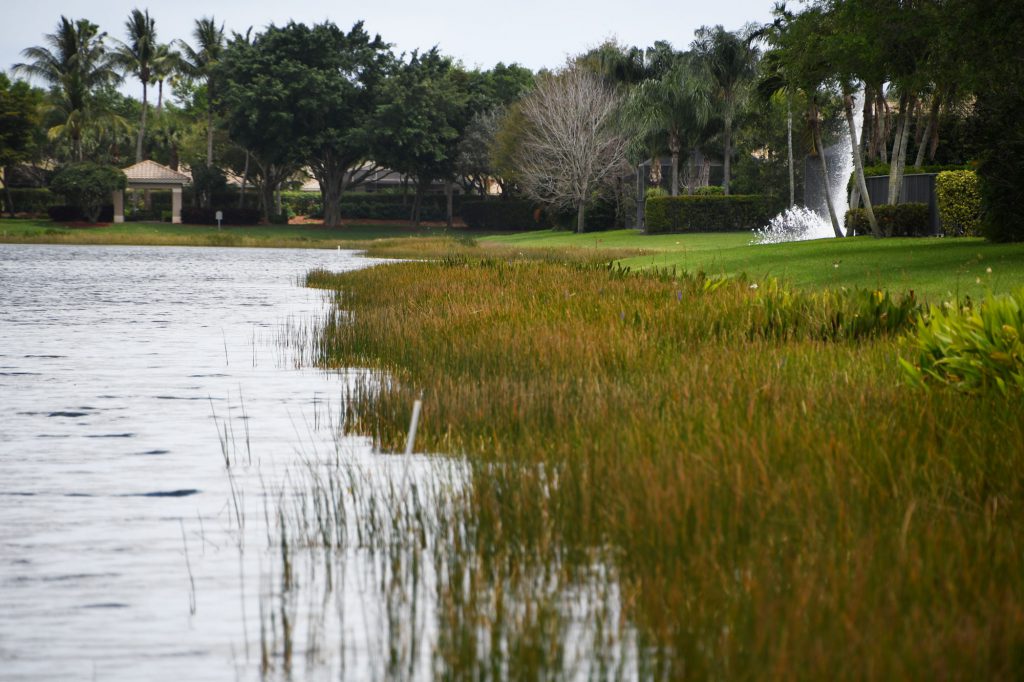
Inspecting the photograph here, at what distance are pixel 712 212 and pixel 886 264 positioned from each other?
34.3 m

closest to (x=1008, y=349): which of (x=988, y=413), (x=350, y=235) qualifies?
(x=988, y=413)

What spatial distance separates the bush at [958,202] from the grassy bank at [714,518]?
18.8m

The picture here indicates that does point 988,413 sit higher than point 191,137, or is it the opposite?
point 191,137

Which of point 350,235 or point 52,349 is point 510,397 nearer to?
point 52,349

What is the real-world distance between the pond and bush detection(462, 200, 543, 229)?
6208 centimetres

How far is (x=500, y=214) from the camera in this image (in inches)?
3199

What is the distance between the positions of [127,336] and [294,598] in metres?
12.0

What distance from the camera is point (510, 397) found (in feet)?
28.2

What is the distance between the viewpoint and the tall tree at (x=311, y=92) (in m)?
75.2

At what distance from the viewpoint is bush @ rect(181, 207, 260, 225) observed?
78.6 meters

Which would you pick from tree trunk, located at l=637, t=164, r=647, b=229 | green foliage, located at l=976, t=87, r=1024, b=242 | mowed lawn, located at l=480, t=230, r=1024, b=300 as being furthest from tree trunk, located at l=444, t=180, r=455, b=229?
green foliage, located at l=976, t=87, r=1024, b=242

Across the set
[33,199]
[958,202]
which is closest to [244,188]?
[33,199]

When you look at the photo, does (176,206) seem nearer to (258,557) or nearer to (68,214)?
(68,214)

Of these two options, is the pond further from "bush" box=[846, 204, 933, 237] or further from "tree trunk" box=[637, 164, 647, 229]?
"tree trunk" box=[637, 164, 647, 229]
